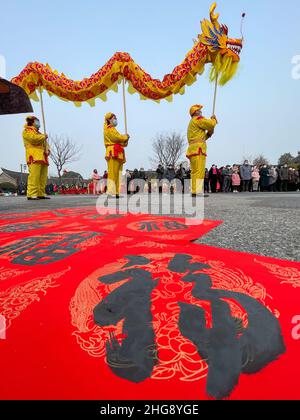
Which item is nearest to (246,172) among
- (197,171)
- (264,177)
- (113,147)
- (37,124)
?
(264,177)

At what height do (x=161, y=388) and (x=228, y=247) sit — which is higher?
(x=228, y=247)

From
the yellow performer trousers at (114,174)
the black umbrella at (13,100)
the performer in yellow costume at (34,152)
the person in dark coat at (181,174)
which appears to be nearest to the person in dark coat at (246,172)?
the person in dark coat at (181,174)

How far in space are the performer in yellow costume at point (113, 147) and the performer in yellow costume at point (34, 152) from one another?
1.40m

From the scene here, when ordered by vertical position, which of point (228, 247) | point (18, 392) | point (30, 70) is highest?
point (30, 70)

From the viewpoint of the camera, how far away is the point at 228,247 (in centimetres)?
141

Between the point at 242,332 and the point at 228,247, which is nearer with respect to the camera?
the point at 242,332

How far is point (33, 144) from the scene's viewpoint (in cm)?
572

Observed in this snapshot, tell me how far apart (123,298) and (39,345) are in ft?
0.92

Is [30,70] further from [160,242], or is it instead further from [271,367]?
[271,367]

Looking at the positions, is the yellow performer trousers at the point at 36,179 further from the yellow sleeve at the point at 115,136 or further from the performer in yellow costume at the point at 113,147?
the yellow sleeve at the point at 115,136

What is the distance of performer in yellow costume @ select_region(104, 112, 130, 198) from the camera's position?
5715 millimetres

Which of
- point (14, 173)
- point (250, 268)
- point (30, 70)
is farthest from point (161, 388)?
point (14, 173)

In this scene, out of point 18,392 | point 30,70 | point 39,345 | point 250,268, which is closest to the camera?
point 18,392

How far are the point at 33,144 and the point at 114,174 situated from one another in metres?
1.88
